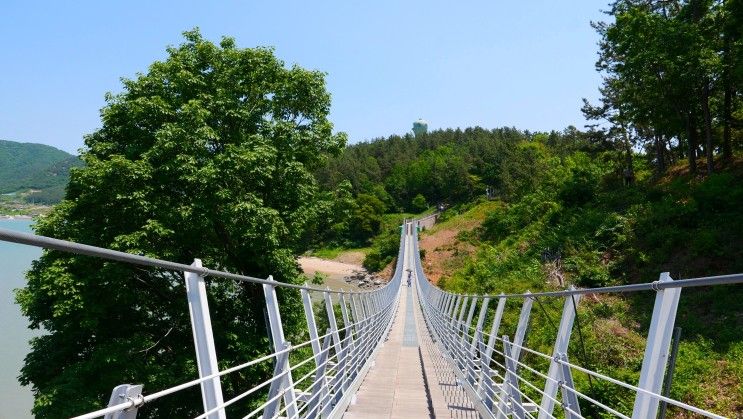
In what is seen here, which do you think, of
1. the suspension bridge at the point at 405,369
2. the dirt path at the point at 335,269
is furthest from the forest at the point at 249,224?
the dirt path at the point at 335,269

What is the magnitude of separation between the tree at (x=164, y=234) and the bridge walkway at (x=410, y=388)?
2380 mm

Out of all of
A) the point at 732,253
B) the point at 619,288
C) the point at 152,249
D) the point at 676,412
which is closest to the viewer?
the point at 619,288

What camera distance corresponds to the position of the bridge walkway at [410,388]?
5030mm

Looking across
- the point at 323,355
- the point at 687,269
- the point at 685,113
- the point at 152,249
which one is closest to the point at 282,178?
the point at 152,249

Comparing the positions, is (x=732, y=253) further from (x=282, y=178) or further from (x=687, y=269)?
(x=282, y=178)

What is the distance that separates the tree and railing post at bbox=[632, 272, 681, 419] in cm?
786

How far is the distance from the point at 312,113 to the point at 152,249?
15.6 ft

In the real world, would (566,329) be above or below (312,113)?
below

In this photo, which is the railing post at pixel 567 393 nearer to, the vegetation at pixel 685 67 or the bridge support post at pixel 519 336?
the bridge support post at pixel 519 336

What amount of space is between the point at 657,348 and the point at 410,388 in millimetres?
5062

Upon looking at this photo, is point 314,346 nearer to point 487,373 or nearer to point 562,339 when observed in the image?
point 487,373

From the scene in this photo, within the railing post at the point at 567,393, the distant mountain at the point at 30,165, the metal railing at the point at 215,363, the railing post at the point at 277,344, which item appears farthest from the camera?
the distant mountain at the point at 30,165

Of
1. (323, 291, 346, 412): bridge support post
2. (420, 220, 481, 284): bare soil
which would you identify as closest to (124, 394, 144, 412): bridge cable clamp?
(323, 291, 346, 412): bridge support post

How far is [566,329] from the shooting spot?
2.51 metres
